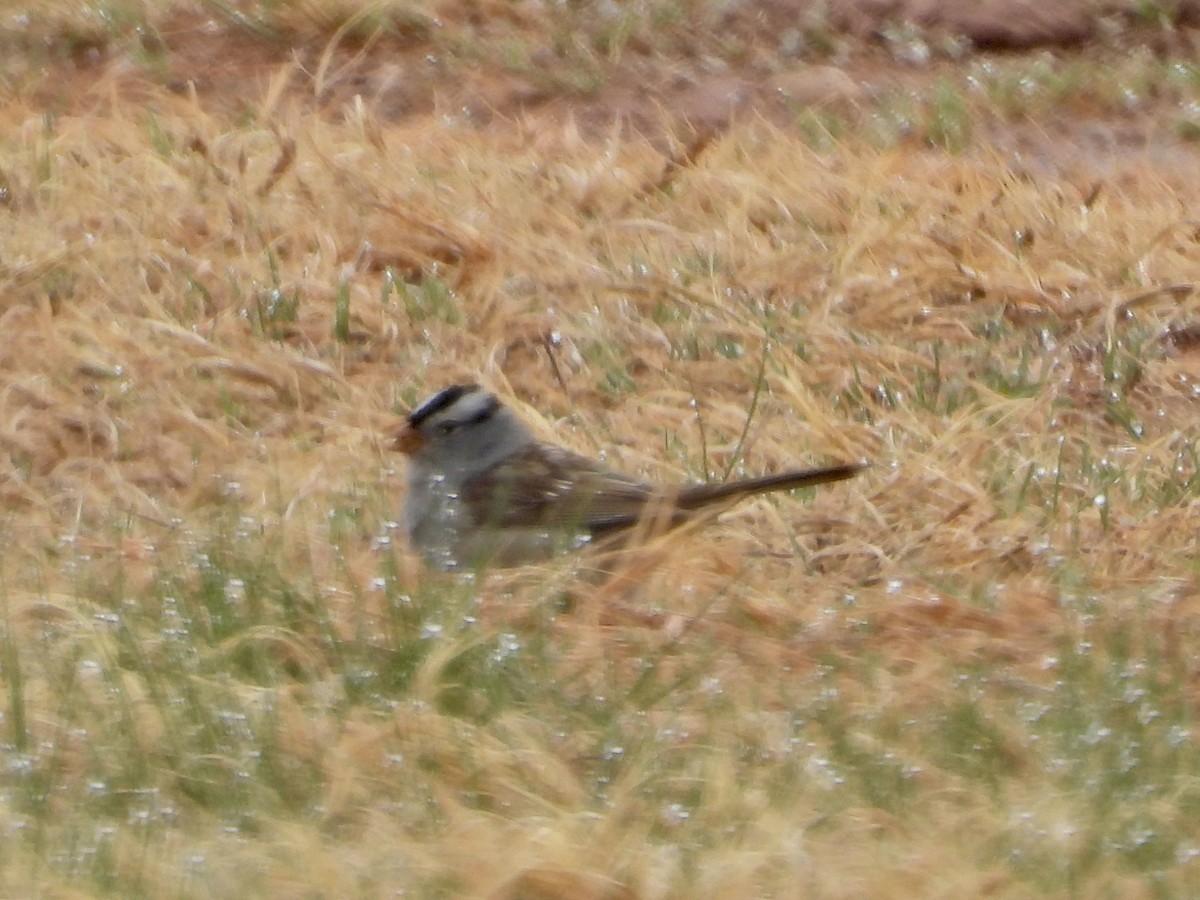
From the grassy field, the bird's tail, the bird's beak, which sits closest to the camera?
the grassy field

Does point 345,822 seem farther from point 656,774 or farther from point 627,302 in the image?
point 627,302

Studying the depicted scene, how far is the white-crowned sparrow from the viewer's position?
6.09 meters

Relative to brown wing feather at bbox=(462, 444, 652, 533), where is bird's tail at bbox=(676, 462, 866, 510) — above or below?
above

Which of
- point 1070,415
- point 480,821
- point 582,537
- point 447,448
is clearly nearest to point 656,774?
point 480,821

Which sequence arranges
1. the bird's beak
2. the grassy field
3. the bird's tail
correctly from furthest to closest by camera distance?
the bird's beak, the bird's tail, the grassy field

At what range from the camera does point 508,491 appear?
20.3 feet

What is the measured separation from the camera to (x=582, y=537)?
6082 millimetres

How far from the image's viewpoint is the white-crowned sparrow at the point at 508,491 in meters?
6.09

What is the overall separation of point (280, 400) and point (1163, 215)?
3.22m

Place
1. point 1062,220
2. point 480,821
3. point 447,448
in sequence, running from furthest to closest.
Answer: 1. point 1062,220
2. point 447,448
3. point 480,821

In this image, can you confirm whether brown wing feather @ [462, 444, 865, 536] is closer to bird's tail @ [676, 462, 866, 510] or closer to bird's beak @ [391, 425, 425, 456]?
bird's tail @ [676, 462, 866, 510]

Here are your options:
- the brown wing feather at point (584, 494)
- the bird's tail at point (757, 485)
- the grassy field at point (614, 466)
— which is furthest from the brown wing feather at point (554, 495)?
the grassy field at point (614, 466)

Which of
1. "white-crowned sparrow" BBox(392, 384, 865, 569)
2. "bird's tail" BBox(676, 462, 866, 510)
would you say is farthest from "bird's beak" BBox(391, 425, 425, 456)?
"bird's tail" BBox(676, 462, 866, 510)

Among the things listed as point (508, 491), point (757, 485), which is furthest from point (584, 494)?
point (757, 485)
